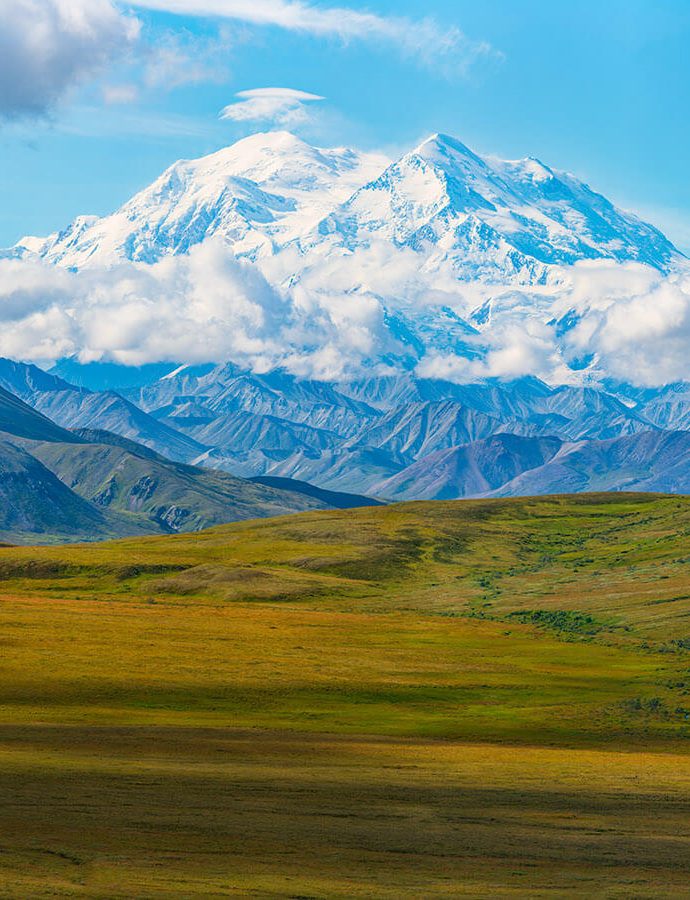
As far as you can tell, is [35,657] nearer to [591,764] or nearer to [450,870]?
[591,764]

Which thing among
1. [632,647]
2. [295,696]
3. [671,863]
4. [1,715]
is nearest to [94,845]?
[671,863]

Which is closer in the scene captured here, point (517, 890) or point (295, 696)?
point (517, 890)

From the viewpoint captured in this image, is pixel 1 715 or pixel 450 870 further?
pixel 1 715

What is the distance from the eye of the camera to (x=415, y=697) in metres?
123

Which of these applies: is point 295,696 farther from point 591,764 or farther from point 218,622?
point 218,622

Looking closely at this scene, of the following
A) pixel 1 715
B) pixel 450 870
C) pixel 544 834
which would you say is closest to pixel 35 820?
pixel 450 870

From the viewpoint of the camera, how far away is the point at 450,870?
52219 millimetres

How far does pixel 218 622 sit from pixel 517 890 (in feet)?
455

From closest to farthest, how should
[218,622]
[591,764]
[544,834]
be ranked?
[544,834] → [591,764] → [218,622]

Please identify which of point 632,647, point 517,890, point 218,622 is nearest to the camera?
point 517,890

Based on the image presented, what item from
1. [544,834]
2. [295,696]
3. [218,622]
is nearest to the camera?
[544,834]

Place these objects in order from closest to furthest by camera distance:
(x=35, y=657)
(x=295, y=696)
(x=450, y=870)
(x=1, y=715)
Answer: (x=450, y=870) → (x=1, y=715) → (x=295, y=696) → (x=35, y=657)

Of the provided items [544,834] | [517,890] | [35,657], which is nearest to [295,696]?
[35,657]

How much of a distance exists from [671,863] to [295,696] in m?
65.7
